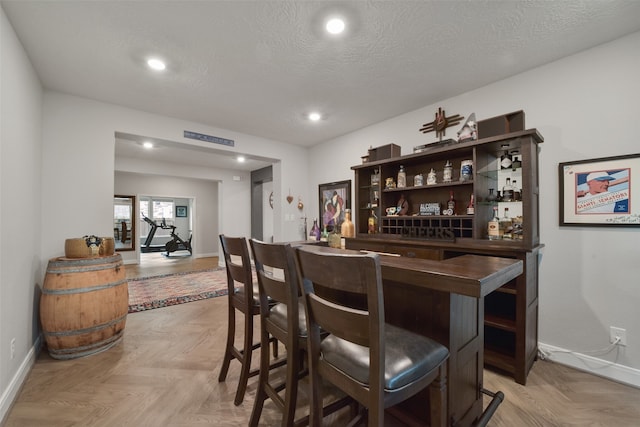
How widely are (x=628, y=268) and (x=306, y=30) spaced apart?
115 inches

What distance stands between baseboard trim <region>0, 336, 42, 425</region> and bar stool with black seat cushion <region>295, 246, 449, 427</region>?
6.64 ft

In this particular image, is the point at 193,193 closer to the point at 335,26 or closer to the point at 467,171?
the point at 335,26

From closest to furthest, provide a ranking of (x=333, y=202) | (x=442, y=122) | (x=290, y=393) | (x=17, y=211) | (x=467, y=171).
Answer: (x=290, y=393) < (x=17, y=211) < (x=467, y=171) < (x=442, y=122) < (x=333, y=202)

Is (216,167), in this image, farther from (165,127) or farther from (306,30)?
(306,30)

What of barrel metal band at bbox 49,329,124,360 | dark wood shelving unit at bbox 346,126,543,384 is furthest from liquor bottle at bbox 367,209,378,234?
barrel metal band at bbox 49,329,124,360

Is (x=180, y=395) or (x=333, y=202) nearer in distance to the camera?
(x=180, y=395)

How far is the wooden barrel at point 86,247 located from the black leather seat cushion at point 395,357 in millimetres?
2676

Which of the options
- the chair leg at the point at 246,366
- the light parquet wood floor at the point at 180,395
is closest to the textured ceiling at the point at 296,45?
the chair leg at the point at 246,366

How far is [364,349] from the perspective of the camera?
101 cm

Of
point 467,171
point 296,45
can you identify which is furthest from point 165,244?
point 467,171

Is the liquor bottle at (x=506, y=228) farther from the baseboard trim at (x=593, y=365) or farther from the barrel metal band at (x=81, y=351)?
the barrel metal band at (x=81, y=351)

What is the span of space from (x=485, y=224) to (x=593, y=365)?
1.29 meters

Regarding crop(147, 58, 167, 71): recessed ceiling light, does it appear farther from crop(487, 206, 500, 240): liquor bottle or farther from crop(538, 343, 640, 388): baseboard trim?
crop(538, 343, 640, 388): baseboard trim

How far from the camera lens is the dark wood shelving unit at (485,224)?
79.0 inches
